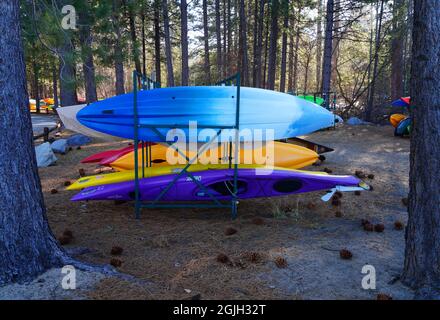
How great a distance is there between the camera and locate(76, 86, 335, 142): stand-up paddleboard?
538 centimetres

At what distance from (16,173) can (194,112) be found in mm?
2828

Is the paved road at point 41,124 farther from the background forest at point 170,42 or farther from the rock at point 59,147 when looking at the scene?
the rock at point 59,147

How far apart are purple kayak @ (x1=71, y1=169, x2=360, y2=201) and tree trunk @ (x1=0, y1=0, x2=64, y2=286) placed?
2.35m

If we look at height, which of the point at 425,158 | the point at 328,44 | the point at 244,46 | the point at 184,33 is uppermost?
the point at 184,33

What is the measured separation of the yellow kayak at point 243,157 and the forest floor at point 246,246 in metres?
0.84

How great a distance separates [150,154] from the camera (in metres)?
6.77

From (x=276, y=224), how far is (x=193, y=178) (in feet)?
4.24

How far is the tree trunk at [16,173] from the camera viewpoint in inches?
118

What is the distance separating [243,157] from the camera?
21.4 ft

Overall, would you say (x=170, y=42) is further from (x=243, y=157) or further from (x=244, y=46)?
(x=243, y=157)

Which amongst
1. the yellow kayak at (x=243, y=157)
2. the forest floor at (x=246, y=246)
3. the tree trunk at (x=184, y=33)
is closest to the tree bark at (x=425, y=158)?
the forest floor at (x=246, y=246)

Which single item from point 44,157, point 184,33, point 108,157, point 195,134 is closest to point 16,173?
point 195,134

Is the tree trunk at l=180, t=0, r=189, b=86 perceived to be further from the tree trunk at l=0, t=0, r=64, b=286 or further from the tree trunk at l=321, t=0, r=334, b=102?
the tree trunk at l=0, t=0, r=64, b=286
